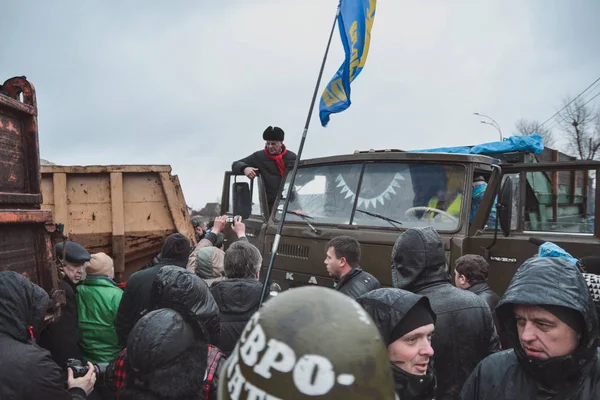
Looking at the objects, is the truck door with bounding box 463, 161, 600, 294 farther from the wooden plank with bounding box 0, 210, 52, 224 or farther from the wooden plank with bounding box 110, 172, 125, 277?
the wooden plank with bounding box 110, 172, 125, 277

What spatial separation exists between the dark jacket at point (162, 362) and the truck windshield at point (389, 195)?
9.45 feet

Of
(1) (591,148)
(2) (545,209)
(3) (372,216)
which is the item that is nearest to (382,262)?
(3) (372,216)

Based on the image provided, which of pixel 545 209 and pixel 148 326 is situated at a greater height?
pixel 545 209

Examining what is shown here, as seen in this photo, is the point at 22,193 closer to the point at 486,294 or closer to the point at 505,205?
the point at 486,294

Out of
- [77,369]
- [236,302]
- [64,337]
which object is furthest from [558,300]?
[64,337]

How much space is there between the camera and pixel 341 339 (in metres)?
0.81

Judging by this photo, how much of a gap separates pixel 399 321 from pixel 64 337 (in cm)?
270

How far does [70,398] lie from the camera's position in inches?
95.2

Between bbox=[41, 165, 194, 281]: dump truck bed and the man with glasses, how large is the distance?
8.18ft

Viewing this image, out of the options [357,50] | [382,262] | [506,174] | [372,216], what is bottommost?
[382,262]

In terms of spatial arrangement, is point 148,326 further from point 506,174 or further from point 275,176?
point 275,176

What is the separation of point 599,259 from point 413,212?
1834mm

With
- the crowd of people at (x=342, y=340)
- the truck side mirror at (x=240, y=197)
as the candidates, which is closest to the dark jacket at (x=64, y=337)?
the crowd of people at (x=342, y=340)

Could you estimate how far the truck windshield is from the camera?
15.0 feet
